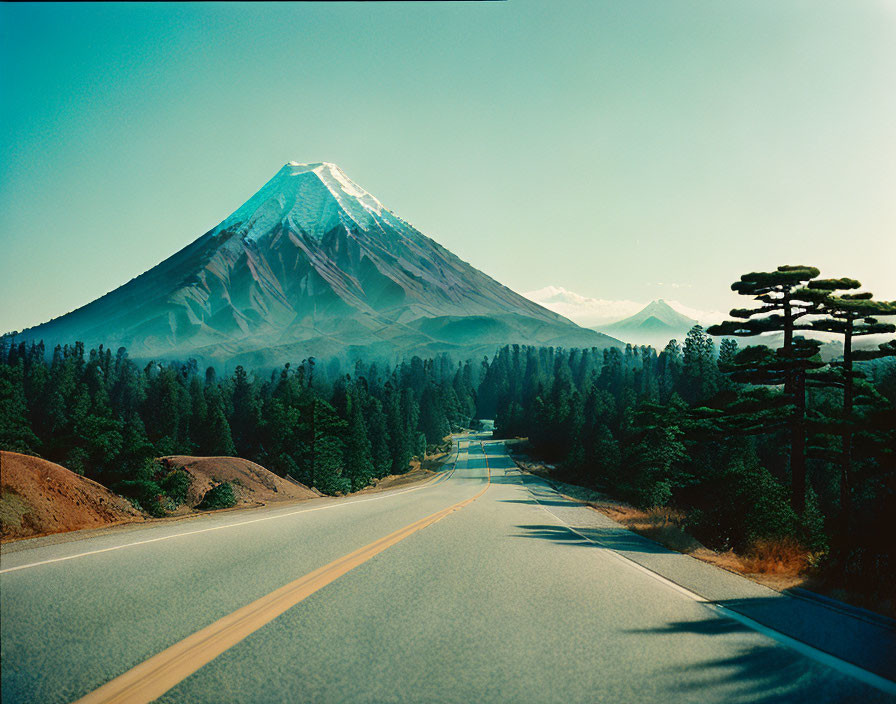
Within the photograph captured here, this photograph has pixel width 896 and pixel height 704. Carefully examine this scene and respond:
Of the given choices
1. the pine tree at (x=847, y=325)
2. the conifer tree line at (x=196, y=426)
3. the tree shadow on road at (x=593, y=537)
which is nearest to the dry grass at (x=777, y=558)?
the tree shadow on road at (x=593, y=537)

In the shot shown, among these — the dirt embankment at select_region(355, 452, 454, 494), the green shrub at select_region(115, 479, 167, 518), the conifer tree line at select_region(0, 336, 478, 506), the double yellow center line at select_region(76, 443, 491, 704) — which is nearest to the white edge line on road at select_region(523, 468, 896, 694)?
the double yellow center line at select_region(76, 443, 491, 704)

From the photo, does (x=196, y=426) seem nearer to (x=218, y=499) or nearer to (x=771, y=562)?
(x=218, y=499)

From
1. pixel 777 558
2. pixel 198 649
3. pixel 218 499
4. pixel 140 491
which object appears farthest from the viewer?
pixel 218 499

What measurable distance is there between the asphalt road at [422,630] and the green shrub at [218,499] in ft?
48.2

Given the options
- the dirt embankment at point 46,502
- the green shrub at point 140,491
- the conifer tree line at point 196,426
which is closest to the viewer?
the dirt embankment at point 46,502

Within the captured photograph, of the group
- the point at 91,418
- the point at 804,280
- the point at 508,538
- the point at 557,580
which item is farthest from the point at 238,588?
the point at 91,418

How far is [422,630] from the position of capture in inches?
201

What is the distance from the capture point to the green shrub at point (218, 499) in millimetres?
23094

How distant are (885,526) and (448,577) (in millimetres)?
8369

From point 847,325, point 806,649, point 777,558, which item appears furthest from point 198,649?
point 847,325

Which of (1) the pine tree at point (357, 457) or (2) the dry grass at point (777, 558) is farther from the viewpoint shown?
(1) the pine tree at point (357, 457)

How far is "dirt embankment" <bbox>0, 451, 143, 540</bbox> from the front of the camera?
10695mm

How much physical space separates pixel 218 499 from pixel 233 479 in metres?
5.78

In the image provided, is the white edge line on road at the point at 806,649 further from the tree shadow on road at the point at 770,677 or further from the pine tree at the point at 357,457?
the pine tree at the point at 357,457
